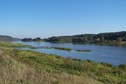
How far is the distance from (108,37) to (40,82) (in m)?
180

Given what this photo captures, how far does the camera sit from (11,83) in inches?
259

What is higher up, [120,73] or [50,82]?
[50,82]

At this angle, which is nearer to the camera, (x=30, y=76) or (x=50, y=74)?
(x=30, y=76)

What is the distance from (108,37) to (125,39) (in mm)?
21061

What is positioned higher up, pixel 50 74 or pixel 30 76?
pixel 30 76

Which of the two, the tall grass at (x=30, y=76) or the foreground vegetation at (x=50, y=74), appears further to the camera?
the foreground vegetation at (x=50, y=74)

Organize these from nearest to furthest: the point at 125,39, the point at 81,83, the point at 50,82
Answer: the point at 50,82 < the point at 81,83 < the point at 125,39

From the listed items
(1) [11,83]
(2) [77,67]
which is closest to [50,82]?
(1) [11,83]

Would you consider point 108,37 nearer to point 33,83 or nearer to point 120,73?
point 120,73

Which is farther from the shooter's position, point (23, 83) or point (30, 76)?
point (30, 76)

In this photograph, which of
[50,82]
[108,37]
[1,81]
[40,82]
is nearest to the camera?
[1,81]

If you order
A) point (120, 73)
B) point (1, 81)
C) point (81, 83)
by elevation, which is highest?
point (1, 81)

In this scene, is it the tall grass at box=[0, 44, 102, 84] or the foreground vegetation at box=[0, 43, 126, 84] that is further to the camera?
the foreground vegetation at box=[0, 43, 126, 84]

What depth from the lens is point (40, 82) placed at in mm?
7184
